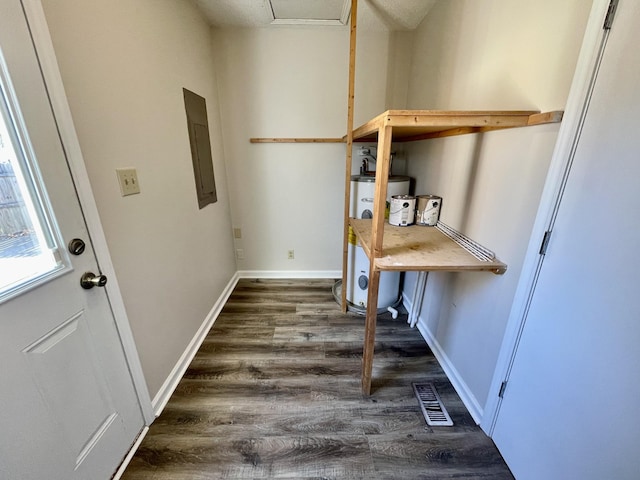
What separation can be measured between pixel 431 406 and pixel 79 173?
2.00m

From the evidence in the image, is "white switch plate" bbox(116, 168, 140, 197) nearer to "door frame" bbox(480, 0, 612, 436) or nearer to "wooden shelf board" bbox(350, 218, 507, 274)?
"wooden shelf board" bbox(350, 218, 507, 274)

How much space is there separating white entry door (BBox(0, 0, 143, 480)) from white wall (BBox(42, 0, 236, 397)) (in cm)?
16

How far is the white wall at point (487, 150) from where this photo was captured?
96 cm

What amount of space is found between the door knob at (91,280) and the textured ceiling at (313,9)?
2.07m

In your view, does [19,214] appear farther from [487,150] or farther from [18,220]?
[487,150]

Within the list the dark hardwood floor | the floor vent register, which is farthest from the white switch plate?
the floor vent register

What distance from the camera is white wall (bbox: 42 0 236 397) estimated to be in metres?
1.00

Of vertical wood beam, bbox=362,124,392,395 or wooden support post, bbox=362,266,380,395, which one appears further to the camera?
wooden support post, bbox=362,266,380,395

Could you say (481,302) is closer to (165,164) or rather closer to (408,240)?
(408,240)

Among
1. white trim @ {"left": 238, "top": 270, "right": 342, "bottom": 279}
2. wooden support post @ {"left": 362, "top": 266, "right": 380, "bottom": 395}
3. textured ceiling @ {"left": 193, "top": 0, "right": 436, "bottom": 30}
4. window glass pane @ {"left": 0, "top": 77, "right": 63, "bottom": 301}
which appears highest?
textured ceiling @ {"left": 193, "top": 0, "right": 436, "bottom": 30}

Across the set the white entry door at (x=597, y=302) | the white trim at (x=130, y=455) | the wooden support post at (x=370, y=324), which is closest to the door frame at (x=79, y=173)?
the white trim at (x=130, y=455)

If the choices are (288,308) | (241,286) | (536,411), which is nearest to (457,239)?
(536,411)

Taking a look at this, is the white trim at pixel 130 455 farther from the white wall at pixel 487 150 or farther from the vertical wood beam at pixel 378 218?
the white wall at pixel 487 150

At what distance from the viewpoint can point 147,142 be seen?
4.47 ft
